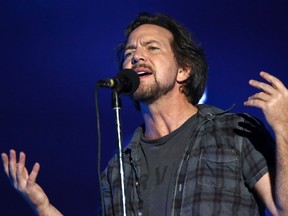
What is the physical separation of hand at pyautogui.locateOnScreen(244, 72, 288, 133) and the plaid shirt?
0.22m

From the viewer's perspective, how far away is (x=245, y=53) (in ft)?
11.0

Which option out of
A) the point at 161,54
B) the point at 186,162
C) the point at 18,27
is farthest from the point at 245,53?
the point at 18,27

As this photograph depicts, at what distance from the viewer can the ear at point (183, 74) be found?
3000 millimetres

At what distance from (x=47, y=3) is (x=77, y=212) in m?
1.19

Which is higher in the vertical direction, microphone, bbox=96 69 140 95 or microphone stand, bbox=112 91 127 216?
microphone, bbox=96 69 140 95

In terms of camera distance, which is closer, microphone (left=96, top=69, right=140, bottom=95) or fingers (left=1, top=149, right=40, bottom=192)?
microphone (left=96, top=69, right=140, bottom=95)

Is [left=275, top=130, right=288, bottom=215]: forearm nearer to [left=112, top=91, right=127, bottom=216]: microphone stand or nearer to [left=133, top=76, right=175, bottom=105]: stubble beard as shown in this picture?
[left=112, top=91, right=127, bottom=216]: microphone stand

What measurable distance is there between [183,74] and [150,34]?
10.5 inches

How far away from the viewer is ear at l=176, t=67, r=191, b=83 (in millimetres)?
3000

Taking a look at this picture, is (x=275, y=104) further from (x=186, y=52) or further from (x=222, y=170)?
(x=186, y=52)

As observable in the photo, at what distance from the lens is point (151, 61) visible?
2.78 meters

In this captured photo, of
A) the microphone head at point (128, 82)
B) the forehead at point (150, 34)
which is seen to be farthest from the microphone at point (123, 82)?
the forehead at point (150, 34)

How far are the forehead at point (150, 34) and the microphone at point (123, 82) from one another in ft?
2.35

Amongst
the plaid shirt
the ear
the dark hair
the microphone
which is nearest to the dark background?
the dark hair
